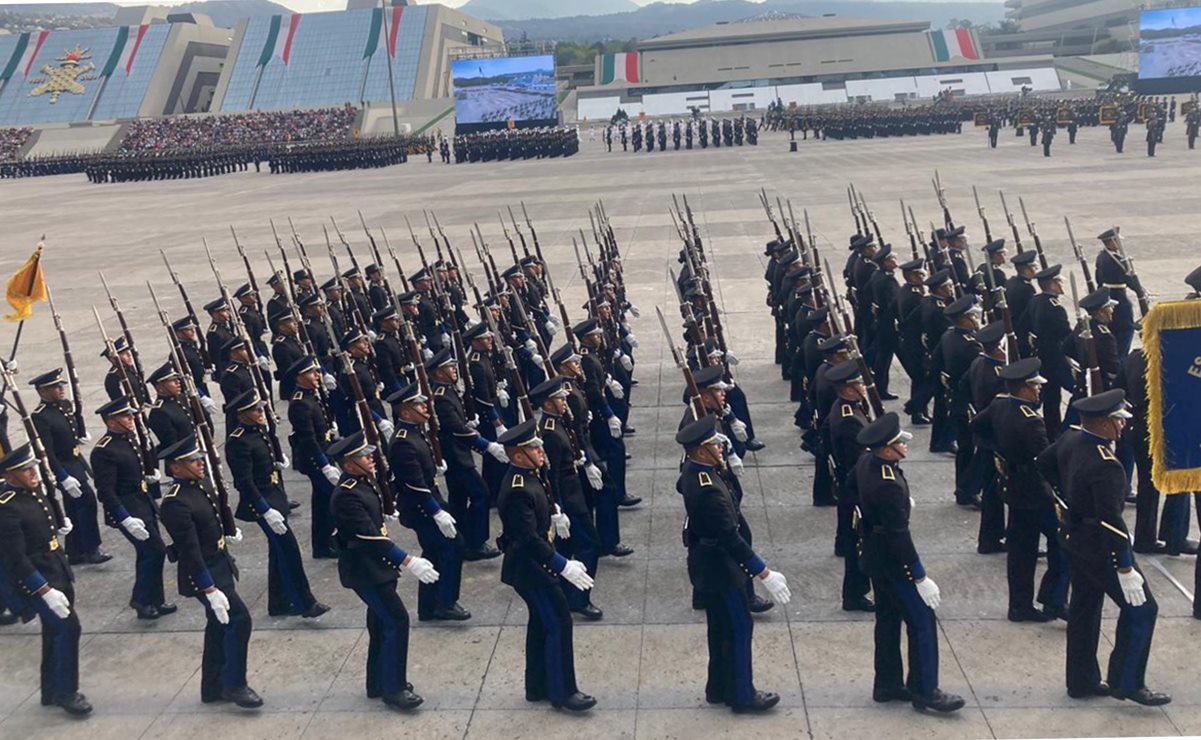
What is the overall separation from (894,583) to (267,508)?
3.96 meters

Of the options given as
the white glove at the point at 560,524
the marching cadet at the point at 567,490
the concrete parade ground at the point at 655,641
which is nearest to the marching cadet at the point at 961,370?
the concrete parade ground at the point at 655,641

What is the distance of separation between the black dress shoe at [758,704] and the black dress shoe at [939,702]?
0.76 metres

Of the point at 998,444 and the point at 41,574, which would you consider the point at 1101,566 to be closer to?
the point at 998,444

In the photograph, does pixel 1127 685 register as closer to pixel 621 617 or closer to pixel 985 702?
pixel 985 702

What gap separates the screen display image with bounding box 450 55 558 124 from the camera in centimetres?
5478

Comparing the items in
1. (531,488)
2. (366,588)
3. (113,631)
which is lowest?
(113,631)

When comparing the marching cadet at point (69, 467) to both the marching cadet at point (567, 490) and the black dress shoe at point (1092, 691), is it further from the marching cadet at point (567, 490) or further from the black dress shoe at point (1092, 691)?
the black dress shoe at point (1092, 691)

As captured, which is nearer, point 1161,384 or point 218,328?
point 1161,384

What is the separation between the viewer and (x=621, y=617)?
6.80m

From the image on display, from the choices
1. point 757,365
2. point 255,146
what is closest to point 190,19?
point 255,146

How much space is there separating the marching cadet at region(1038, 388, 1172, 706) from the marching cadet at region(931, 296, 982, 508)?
2522 mm

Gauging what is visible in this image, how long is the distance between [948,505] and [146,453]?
20.9 ft

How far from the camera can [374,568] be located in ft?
18.9

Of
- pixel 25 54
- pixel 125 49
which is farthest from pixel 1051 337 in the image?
pixel 25 54
